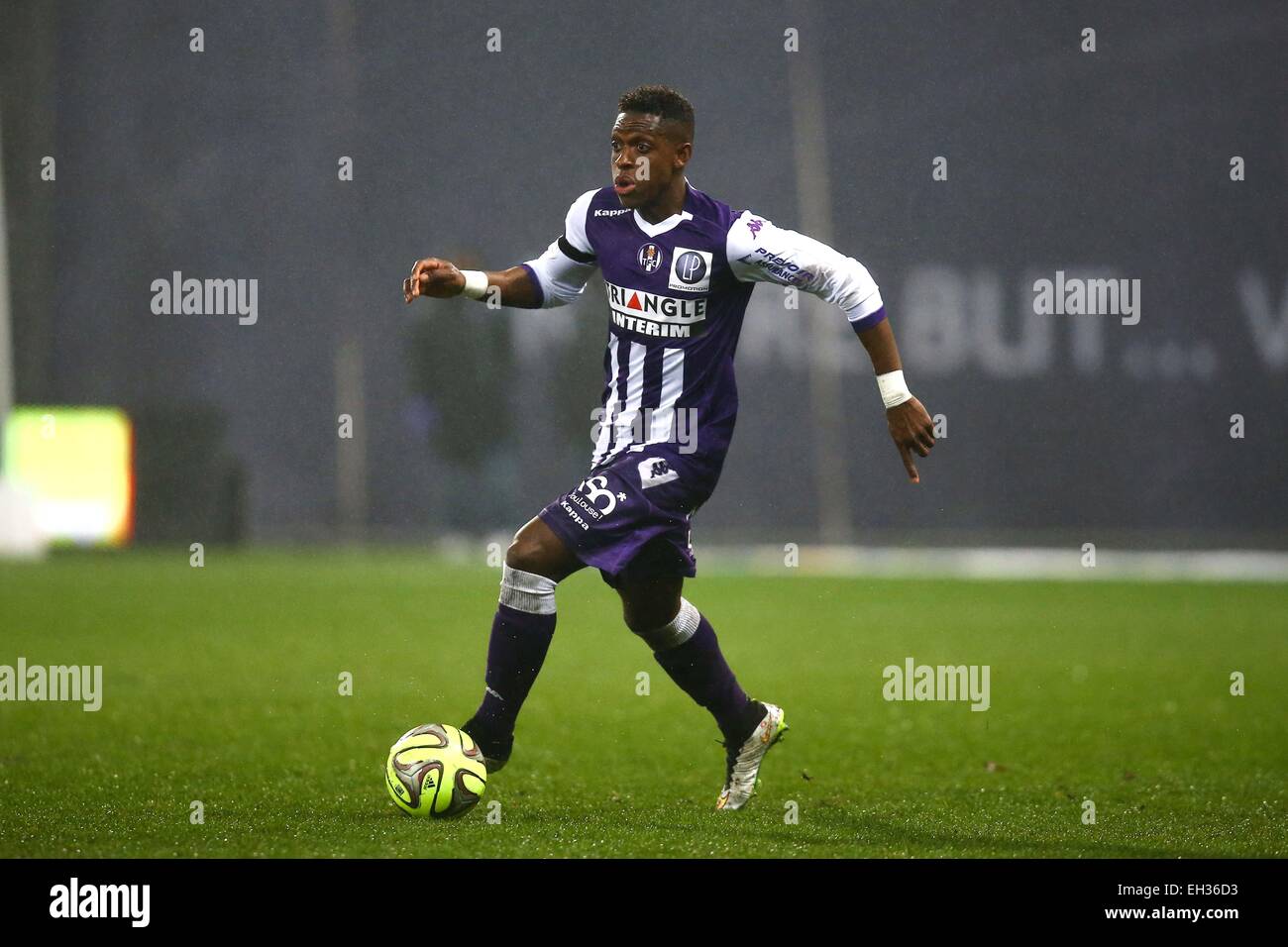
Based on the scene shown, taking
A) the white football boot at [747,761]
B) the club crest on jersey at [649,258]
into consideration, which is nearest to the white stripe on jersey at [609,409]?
the club crest on jersey at [649,258]

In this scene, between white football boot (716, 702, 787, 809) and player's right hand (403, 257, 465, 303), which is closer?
player's right hand (403, 257, 465, 303)

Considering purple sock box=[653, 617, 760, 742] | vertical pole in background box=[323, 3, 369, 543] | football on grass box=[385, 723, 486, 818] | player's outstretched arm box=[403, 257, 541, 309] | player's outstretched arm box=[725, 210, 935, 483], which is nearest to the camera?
football on grass box=[385, 723, 486, 818]

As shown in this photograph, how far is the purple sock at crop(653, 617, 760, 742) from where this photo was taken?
4426mm

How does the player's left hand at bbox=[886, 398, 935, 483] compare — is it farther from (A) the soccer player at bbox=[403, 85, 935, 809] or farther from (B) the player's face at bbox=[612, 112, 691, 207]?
(B) the player's face at bbox=[612, 112, 691, 207]

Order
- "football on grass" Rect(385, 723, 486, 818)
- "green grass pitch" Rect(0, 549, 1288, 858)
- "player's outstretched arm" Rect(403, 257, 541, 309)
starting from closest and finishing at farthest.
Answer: "green grass pitch" Rect(0, 549, 1288, 858) → "football on grass" Rect(385, 723, 486, 818) → "player's outstretched arm" Rect(403, 257, 541, 309)

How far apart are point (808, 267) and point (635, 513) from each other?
80 centimetres

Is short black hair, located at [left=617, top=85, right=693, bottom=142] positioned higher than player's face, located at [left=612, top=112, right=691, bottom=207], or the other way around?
short black hair, located at [left=617, top=85, right=693, bottom=142]

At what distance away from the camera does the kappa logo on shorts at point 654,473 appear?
4211 mm

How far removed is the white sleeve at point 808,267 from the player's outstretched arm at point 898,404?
0.20 ft

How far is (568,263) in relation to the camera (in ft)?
15.0

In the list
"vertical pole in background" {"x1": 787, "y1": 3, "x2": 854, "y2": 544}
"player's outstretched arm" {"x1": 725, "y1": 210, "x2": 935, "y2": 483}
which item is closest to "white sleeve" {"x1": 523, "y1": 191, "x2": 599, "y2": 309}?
"player's outstretched arm" {"x1": 725, "y1": 210, "x2": 935, "y2": 483}

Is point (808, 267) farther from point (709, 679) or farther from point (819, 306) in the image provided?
point (819, 306)

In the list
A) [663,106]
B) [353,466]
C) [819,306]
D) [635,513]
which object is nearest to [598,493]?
[635,513]

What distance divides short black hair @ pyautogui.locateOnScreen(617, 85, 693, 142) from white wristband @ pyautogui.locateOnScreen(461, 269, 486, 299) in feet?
2.01
